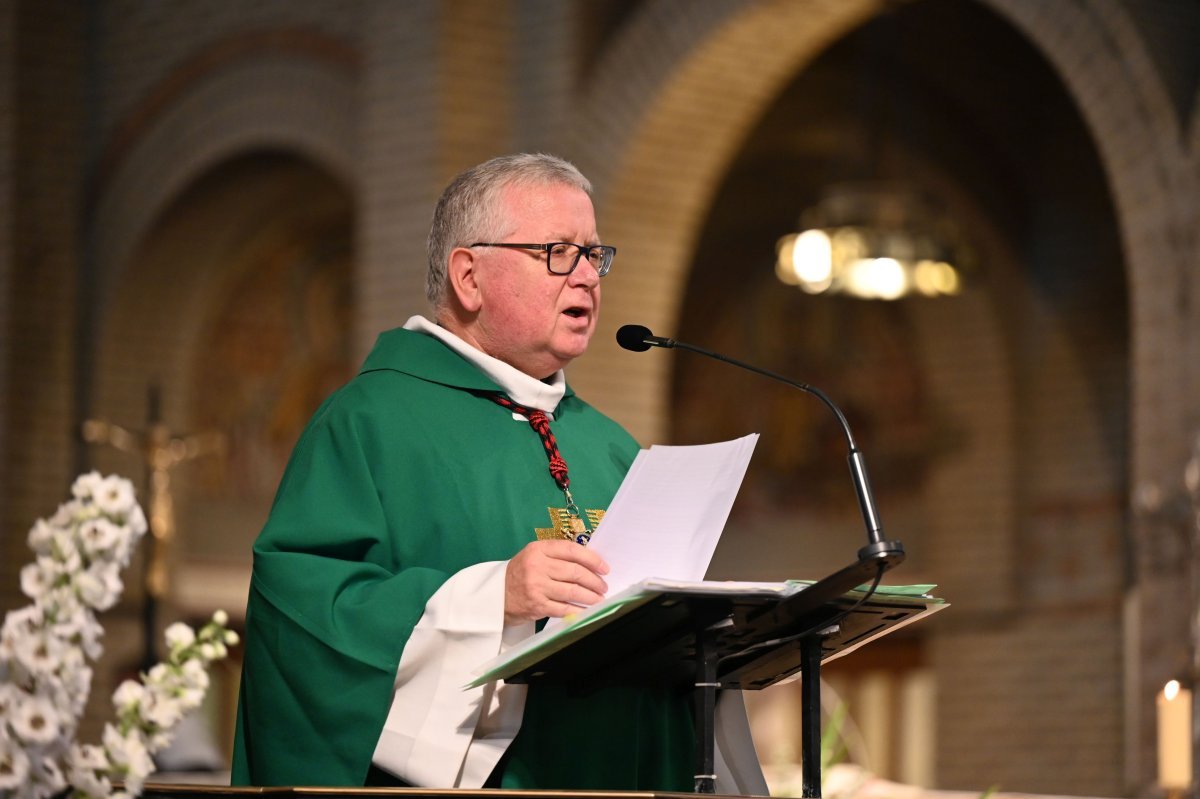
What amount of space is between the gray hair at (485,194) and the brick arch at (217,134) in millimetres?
7090

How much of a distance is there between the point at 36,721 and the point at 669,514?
96cm

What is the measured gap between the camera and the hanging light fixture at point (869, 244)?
912 cm

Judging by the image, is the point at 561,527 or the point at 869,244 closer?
the point at 561,527

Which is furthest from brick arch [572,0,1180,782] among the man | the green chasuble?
the green chasuble

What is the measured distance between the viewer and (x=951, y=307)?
39.3 ft

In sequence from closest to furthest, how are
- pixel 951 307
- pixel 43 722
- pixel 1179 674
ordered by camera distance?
pixel 43 722, pixel 1179 674, pixel 951 307

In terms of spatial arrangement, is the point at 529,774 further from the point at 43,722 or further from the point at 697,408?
the point at 697,408

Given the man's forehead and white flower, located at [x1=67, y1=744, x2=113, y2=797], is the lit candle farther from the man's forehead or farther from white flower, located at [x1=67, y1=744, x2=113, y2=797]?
white flower, located at [x1=67, y1=744, x2=113, y2=797]

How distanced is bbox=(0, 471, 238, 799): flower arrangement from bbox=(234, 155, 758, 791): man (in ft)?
1.89

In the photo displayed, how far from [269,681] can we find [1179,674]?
5.08 m

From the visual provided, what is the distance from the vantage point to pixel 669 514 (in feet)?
8.83

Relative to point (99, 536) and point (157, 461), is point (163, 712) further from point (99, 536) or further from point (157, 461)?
point (157, 461)

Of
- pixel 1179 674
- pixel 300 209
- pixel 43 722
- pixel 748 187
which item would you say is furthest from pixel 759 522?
pixel 43 722

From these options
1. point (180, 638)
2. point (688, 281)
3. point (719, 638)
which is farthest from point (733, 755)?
point (688, 281)
